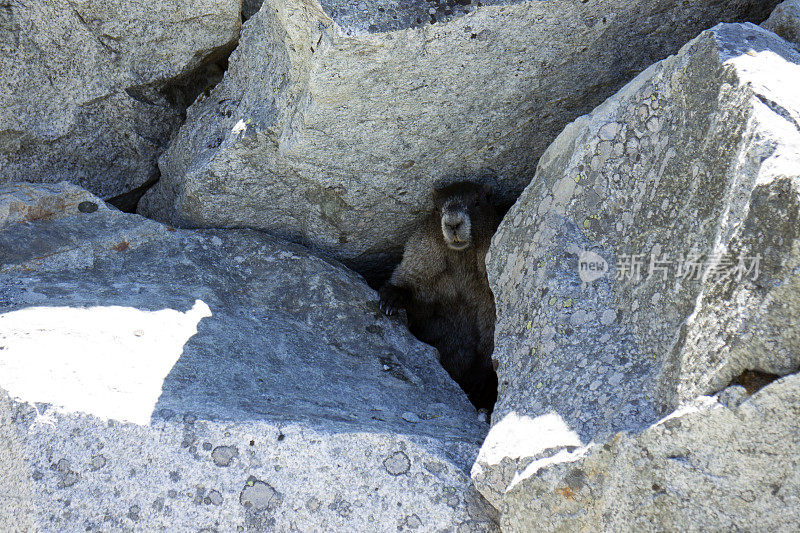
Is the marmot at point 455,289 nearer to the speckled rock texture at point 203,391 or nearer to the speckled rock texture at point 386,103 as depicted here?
the speckled rock texture at point 386,103

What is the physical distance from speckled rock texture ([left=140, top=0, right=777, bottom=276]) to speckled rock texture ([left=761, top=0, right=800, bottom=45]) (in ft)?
0.92

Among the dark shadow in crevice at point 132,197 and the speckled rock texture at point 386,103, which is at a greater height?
the speckled rock texture at point 386,103

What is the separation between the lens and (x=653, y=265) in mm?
2867

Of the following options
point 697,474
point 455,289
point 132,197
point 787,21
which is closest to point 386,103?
point 455,289

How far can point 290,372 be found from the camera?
11.9 feet

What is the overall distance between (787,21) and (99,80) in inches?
145

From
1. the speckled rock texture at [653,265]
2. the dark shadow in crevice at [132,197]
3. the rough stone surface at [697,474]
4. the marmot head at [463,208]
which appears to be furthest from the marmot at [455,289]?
the rough stone surface at [697,474]

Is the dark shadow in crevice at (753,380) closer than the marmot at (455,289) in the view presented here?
Yes

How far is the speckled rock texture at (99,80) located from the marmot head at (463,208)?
1650mm

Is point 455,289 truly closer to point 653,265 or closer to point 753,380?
point 653,265

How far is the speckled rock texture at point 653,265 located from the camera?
227cm

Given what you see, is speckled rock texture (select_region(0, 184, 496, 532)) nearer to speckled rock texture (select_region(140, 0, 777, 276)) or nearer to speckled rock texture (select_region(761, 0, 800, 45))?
speckled rock texture (select_region(140, 0, 777, 276))

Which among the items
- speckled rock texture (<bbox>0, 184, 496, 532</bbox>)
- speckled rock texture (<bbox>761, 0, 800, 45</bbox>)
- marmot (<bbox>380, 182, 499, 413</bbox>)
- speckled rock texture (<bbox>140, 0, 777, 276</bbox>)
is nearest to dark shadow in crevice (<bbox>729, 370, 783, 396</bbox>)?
speckled rock texture (<bbox>0, 184, 496, 532</bbox>)

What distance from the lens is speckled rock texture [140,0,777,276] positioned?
138 inches
